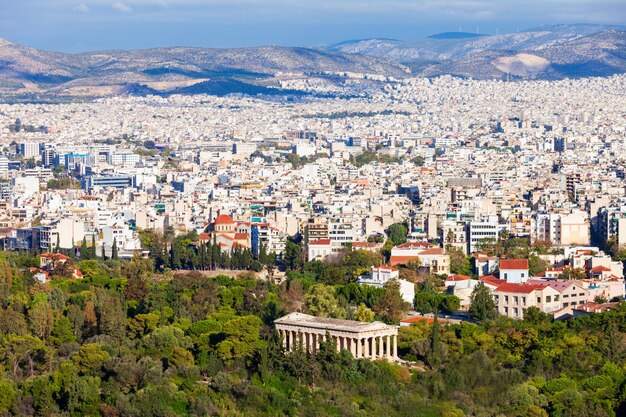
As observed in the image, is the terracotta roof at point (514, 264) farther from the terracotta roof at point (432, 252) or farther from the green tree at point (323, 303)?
the green tree at point (323, 303)

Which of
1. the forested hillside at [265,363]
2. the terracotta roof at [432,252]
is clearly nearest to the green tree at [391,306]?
the forested hillside at [265,363]

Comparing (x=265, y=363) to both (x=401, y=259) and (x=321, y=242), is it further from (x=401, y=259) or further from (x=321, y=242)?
(x=321, y=242)

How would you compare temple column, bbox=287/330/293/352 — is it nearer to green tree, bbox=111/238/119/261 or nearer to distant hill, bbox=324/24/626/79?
green tree, bbox=111/238/119/261

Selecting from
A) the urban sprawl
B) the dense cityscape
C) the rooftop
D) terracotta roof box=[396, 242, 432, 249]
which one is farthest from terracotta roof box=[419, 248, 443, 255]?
the rooftop

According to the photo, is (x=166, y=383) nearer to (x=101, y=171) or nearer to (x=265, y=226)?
(x=265, y=226)

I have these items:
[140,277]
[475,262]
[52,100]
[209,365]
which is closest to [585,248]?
[475,262]
